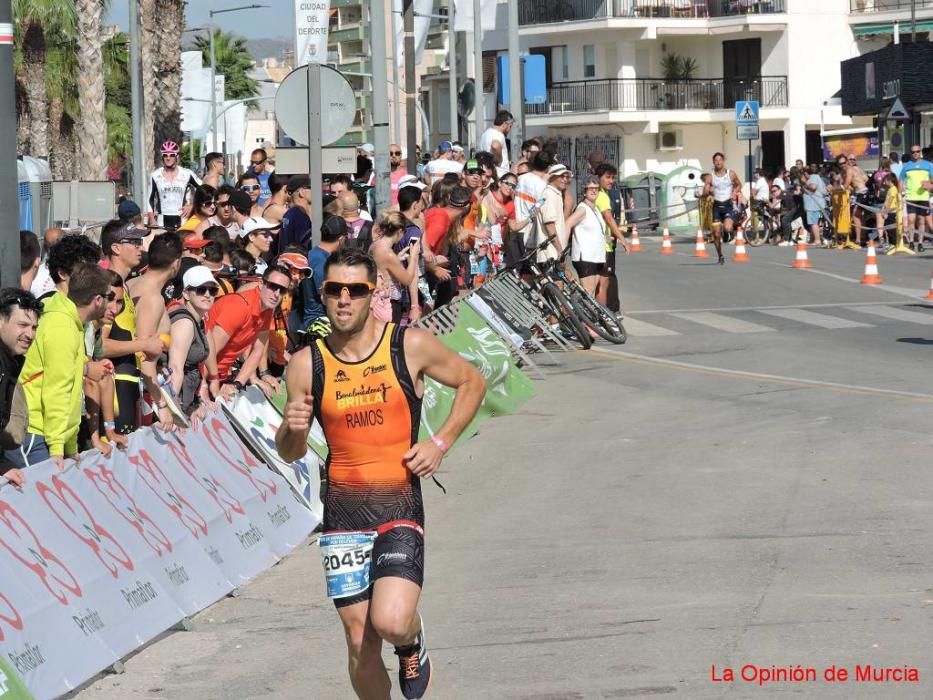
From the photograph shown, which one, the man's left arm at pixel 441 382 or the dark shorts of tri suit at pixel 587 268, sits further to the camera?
the dark shorts of tri suit at pixel 587 268

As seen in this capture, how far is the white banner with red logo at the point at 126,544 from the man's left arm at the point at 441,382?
179 centimetres

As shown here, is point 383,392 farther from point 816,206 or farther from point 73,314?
point 816,206

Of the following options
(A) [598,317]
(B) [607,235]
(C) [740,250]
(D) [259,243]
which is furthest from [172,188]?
(C) [740,250]

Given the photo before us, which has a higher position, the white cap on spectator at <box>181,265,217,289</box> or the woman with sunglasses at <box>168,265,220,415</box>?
the white cap on spectator at <box>181,265,217,289</box>

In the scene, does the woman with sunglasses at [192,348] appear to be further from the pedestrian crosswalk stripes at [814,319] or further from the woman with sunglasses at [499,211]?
the pedestrian crosswalk stripes at [814,319]

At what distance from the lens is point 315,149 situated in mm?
14250

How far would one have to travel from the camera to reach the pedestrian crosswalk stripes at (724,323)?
68.4 ft

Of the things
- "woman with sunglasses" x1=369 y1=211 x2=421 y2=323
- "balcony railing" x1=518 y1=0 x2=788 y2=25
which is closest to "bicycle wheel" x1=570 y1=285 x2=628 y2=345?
"woman with sunglasses" x1=369 y1=211 x2=421 y2=323

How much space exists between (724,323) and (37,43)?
28.5 m

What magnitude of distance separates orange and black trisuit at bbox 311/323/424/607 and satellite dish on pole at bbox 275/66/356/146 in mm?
8193

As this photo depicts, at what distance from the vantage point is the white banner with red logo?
6828mm

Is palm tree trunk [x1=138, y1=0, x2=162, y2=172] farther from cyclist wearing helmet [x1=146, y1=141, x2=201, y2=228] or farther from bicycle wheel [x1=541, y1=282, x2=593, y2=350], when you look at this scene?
bicycle wheel [x1=541, y1=282, x2=593, y2=350]

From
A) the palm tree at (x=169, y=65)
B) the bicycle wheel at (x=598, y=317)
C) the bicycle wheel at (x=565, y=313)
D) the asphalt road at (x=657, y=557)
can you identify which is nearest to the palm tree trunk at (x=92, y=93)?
the palm tree at (x=169, y=65)

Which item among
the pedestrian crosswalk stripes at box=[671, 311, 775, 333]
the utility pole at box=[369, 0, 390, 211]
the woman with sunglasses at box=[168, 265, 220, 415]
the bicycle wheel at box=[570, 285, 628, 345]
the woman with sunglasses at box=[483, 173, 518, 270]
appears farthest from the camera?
the pedestrian crosswalk stripes at box=[671, 311, 775, 333]
